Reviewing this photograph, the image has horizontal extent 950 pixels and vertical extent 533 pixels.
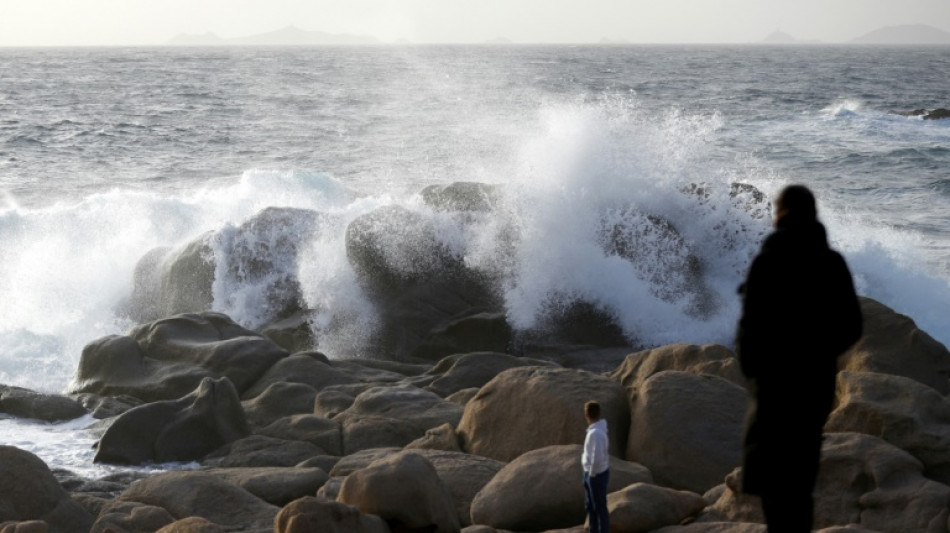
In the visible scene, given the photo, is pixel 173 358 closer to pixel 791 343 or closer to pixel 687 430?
pixel 687 430

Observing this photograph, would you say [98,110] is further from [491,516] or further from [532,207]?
[491,516]

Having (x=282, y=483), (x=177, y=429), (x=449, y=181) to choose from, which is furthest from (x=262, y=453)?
(x=449, y=181)

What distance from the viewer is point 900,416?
7430 mm

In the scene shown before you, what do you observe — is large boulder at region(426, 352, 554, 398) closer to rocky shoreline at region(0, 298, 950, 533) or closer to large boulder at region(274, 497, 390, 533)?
rocky shoreline at region(0, 298, 950, 533)

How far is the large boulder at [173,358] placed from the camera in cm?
1139

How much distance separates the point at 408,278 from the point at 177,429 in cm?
475

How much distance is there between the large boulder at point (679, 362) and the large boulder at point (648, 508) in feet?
8.60

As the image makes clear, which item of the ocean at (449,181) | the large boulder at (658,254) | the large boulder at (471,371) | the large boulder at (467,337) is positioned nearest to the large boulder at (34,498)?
the ocean at (449,181)

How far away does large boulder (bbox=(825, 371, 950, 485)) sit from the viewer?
23.9 ft

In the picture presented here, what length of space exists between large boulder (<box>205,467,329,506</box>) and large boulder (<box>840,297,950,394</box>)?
4.54 m

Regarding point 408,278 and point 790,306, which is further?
point 408,278

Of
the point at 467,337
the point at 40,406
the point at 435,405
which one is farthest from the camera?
the point at 467,337

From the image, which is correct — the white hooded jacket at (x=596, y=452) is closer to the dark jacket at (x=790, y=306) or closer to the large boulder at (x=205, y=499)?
the dark jacket at (x=790, y=306)

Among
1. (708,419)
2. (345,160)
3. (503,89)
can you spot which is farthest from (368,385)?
(503,89)
